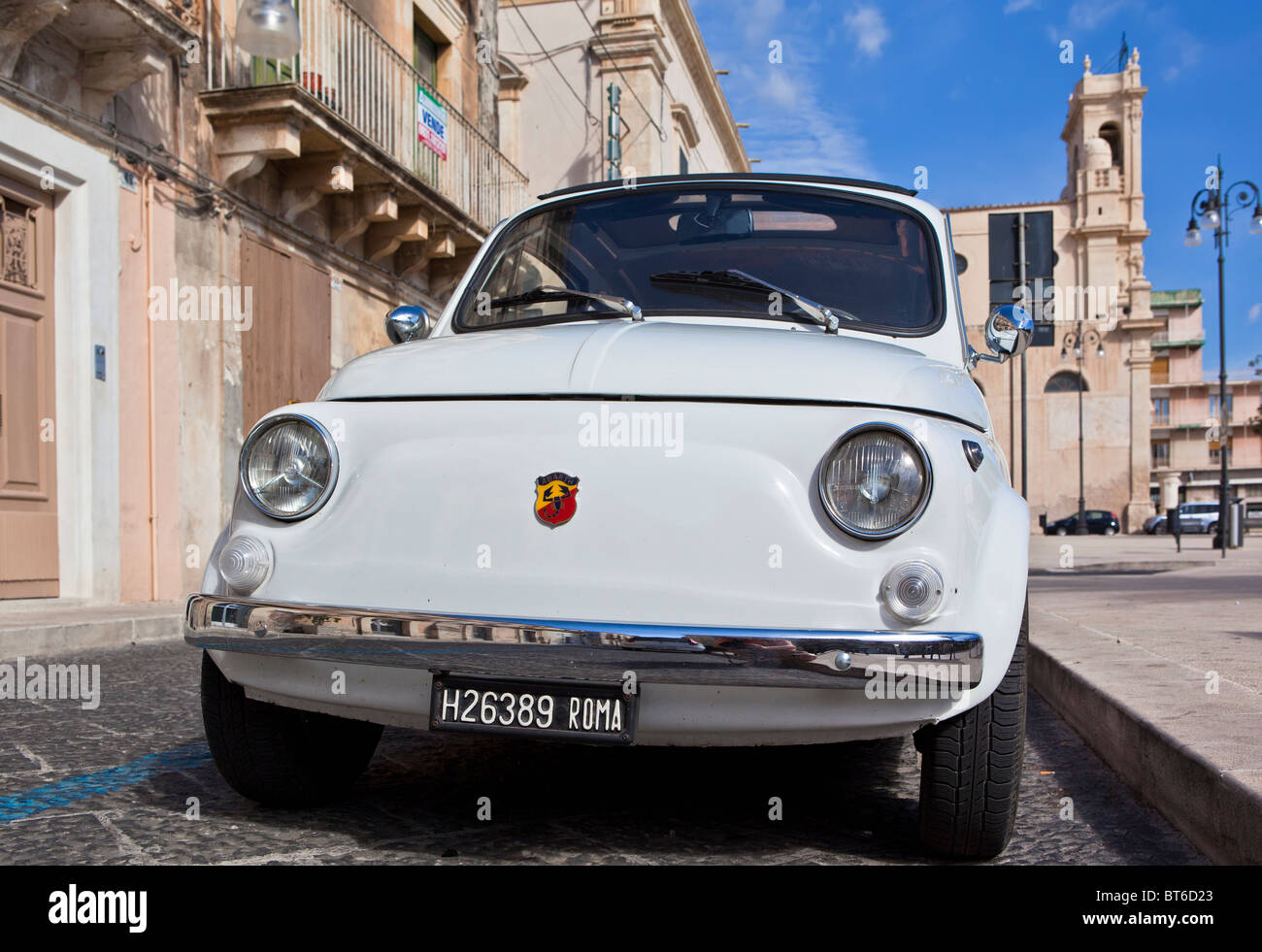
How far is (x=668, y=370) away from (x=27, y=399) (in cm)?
817

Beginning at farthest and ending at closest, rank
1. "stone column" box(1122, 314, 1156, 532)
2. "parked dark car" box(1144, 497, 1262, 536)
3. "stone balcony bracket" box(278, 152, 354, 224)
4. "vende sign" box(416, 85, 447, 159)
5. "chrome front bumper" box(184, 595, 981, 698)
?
1. "stone column" box(1122, 314, 1156, 532)
2. "parked dark car" box(1144, 497, 1262, 536)
3. "vende sign" box(416, 85, 447, 159)
4. "stone balcony bracket" box(278, 152, 354, 224)
5. "chrome front bumper" box(184, 595, 981, 698)

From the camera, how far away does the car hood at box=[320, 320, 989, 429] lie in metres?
2.69

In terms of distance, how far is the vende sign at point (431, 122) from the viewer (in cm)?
1491

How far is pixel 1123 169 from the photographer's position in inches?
2672

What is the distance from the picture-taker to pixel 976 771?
105 inches

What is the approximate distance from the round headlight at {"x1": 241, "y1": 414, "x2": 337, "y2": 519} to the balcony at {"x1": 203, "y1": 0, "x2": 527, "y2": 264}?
9.53 meters

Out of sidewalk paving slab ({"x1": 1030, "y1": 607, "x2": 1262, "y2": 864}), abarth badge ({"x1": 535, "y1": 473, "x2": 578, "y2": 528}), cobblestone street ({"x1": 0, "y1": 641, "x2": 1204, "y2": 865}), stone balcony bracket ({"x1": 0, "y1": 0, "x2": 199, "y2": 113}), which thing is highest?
stone balcony bracket ({"x1": 0, "y1": 0, "x2": 199, "y2": 113})

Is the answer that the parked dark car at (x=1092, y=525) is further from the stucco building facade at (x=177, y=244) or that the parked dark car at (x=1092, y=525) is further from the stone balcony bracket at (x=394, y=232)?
the stucco building facade at (x=177, y=244)

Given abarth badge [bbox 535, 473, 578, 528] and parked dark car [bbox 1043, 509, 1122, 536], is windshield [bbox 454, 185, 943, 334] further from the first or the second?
parked dark car [bbox 1043, 509, 1122, 536]

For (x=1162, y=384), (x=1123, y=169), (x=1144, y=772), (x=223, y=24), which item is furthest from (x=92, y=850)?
(x=1162, y=384)

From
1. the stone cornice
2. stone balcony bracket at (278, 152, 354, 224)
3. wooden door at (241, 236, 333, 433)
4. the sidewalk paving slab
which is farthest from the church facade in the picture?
the sidewalk paving slab
